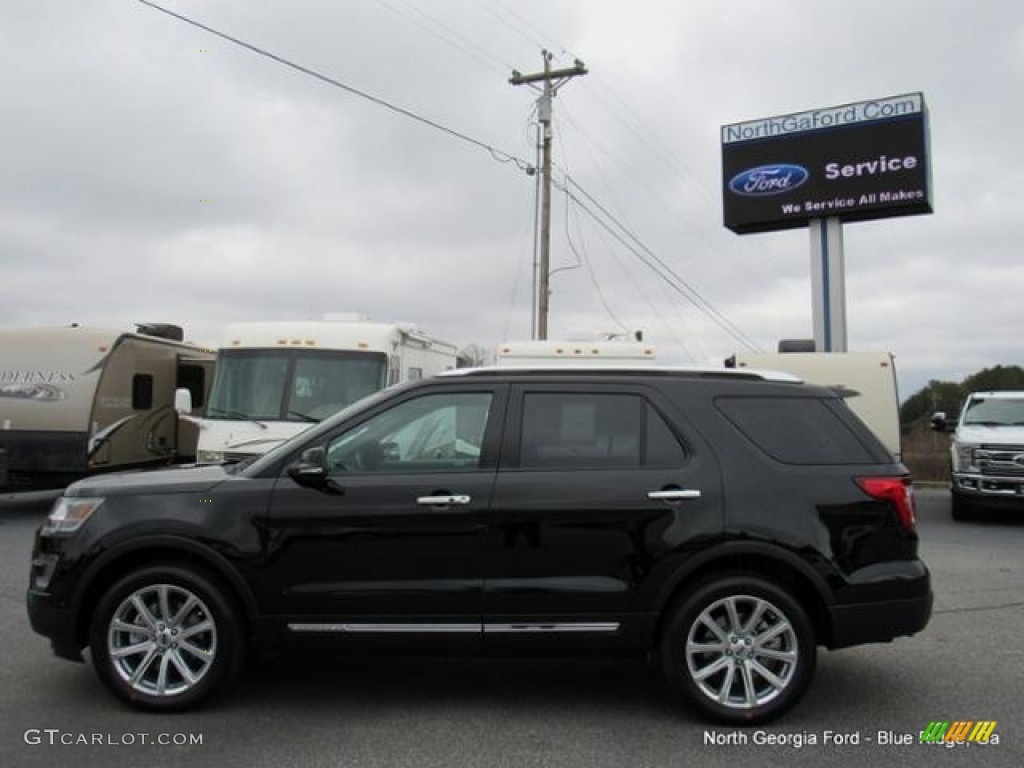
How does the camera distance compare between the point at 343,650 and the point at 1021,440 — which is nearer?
the point at 343,650

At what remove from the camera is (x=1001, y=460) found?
1276 cm

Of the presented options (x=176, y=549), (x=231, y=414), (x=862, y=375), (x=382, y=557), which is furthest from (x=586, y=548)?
(x=862, y=375)

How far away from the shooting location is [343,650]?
15.0 ft

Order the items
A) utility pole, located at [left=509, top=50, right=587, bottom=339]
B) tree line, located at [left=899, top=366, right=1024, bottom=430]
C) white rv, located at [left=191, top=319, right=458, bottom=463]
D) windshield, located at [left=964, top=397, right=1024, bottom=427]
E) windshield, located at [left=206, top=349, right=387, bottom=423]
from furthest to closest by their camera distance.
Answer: tree line, located at [left=899, top=366, right=1024, bottom=430]
utility pole, located at [left=509, top=50, right=587, bottom=339]
windshield, located at [left=964, top=397, right=1024, bottom=427]
windshield, located at [left=206, top=349, right=387, bottom=423]
white rv, located at [left=191, top=319, right=458, bottom=463]

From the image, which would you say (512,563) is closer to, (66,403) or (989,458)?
(66,403)

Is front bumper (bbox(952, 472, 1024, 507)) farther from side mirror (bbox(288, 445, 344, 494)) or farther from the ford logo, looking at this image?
side mirror (bbox(288, 445, 344, 494))

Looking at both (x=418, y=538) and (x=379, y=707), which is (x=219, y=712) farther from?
(x=418, y=538)

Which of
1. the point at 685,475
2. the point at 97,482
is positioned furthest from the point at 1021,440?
the point at 97,482

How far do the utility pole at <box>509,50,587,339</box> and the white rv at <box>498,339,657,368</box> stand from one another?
826cm

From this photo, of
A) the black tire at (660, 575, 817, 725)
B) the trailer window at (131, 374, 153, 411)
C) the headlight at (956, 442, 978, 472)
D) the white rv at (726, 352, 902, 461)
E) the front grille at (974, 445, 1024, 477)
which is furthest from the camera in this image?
the trailer window at (131, 374, 153, 411)

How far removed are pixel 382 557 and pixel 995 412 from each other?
498 inches

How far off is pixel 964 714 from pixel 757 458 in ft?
5.65

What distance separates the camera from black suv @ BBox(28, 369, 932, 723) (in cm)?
450

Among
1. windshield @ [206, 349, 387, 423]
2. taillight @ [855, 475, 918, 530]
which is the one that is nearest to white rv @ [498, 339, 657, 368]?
windshield @ [206, 349, 387, 423]
